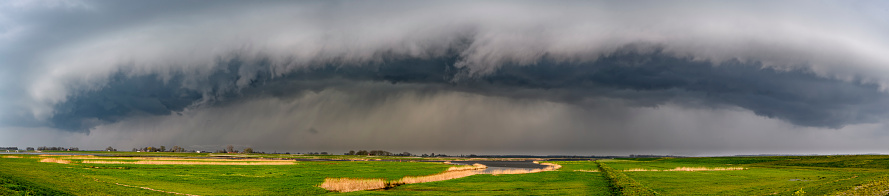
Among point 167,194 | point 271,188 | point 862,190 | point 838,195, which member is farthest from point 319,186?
point 862,190

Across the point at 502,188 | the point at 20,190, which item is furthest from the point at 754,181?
the point at 20,190

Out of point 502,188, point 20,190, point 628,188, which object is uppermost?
point 20,190

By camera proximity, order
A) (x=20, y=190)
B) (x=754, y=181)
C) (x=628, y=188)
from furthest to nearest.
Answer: (x=754, y=181) < (x=628, y=188) < (x=20, y=190)

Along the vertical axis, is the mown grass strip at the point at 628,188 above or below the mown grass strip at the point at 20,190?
below

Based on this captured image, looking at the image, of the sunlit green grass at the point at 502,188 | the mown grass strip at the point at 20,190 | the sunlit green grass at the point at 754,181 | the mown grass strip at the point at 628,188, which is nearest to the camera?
the mown grass strip at the point at 20,190

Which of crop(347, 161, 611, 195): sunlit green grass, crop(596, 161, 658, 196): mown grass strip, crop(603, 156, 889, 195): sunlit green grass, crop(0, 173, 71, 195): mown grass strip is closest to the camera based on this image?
crop(0, 173, 71, 195): mown grass strip

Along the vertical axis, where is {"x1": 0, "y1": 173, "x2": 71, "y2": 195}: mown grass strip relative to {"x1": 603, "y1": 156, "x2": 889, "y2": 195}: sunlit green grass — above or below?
above

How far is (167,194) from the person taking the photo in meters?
40.0

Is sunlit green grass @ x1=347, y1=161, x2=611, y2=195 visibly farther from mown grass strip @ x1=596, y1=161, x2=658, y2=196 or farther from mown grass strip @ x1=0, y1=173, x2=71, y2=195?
mown grass strip @ x1=0, y1=173, x2=71, y2=195

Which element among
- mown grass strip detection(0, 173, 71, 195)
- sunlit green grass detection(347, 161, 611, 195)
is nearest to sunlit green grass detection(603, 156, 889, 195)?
sunlit green grass detection(347, 161, 611, 195)

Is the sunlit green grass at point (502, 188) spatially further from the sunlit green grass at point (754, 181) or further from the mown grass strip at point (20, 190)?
the mown grass strip at point (20, 190)

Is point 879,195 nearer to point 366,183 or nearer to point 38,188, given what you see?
point 366,183

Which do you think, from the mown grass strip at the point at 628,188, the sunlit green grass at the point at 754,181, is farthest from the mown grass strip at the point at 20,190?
the sunlit green grass at the point at 754,181

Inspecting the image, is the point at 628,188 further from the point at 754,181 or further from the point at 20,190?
the point at 20,190
